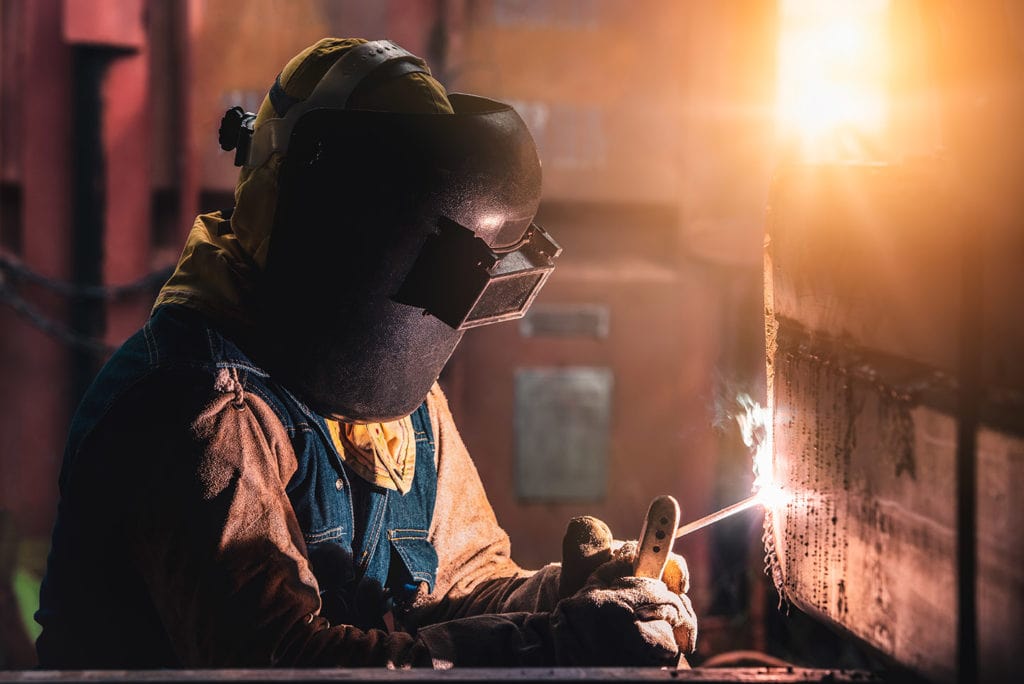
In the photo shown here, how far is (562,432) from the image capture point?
15.4ft

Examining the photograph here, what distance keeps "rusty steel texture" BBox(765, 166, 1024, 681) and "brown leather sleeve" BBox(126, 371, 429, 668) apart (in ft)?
2.29

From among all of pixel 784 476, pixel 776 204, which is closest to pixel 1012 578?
pixel 784 476

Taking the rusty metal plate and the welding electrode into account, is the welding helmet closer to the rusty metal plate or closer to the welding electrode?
the welding electrode

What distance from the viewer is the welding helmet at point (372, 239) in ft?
5.50

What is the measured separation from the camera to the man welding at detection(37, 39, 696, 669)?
5.05ft

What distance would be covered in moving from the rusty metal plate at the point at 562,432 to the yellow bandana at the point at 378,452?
8.67 ft

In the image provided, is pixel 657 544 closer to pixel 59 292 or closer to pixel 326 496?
pixel 326 496

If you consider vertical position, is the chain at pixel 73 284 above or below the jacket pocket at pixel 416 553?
above

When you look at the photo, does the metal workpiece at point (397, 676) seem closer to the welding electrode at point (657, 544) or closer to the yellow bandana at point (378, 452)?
the welding electrode at point (657, 544)

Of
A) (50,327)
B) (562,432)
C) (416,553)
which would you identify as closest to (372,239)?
(416,553)

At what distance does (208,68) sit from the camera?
4633 millimetres

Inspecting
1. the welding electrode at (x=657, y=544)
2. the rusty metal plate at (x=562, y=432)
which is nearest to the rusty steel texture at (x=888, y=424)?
the welding electrode at (x=657, y=544)

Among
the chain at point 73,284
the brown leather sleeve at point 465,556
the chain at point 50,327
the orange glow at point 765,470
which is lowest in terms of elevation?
the brown leather sleeve at point 465,556

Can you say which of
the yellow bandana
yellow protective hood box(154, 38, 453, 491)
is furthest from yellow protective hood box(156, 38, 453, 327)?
the yellow bandana
